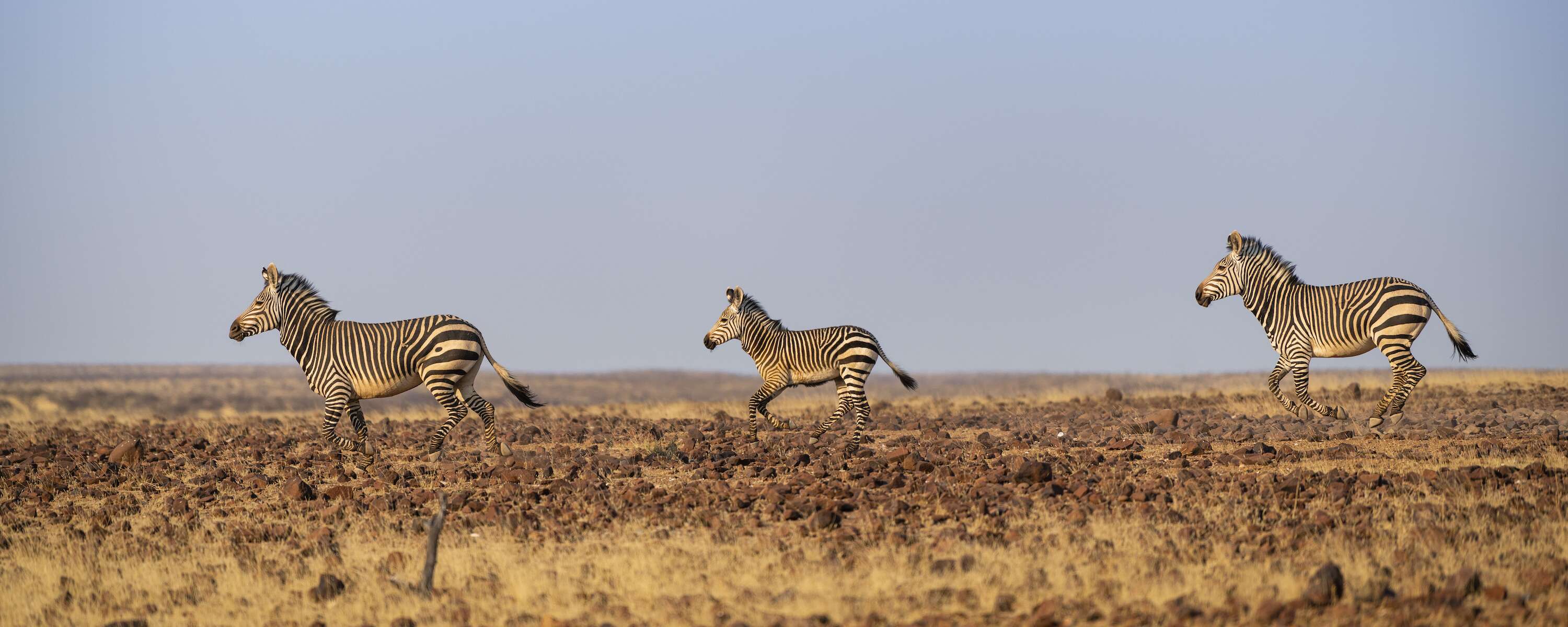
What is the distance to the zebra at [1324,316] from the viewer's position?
2055 centimetres

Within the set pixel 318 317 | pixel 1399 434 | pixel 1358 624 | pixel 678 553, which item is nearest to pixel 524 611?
pixel 678 553

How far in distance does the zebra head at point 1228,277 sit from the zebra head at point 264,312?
14651 mm

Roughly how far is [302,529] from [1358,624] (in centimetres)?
1023

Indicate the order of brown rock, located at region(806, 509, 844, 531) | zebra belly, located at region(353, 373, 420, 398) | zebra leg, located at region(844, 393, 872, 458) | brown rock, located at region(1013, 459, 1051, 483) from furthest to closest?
1. zebra belly, located at region(353, 373, 420, 398)
2. zebra leg, located at region(844, 393, 872, 458)
3. brown rock, located at region(1013, 459, 1051, 483)
4. brown rock, located at region(806, 509, 844, 531)

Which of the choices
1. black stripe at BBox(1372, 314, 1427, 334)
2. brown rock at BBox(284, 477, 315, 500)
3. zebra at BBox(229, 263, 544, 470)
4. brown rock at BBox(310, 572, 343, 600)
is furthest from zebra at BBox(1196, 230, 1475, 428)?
brown rock at BBox(310, 572, 343, 600)

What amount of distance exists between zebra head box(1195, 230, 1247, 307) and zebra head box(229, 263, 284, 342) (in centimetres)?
1465

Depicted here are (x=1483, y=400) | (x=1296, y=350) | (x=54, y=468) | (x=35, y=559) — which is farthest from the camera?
(x=1483, y=400)

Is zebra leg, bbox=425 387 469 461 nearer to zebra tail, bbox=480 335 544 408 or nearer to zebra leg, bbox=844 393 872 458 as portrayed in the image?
zebra tail, bbox=480 335 544 408

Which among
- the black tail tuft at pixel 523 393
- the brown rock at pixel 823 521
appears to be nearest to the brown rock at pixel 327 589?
the brown rock at pixel 823 521

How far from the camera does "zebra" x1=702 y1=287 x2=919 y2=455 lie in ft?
64.6

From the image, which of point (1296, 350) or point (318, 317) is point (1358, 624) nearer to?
point (1296, 350)

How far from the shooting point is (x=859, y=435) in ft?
62.7

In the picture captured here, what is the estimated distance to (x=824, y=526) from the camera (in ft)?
42.2

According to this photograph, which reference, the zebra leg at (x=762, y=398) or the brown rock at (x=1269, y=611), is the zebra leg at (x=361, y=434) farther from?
the brown rock at (x=1269, y=611)
